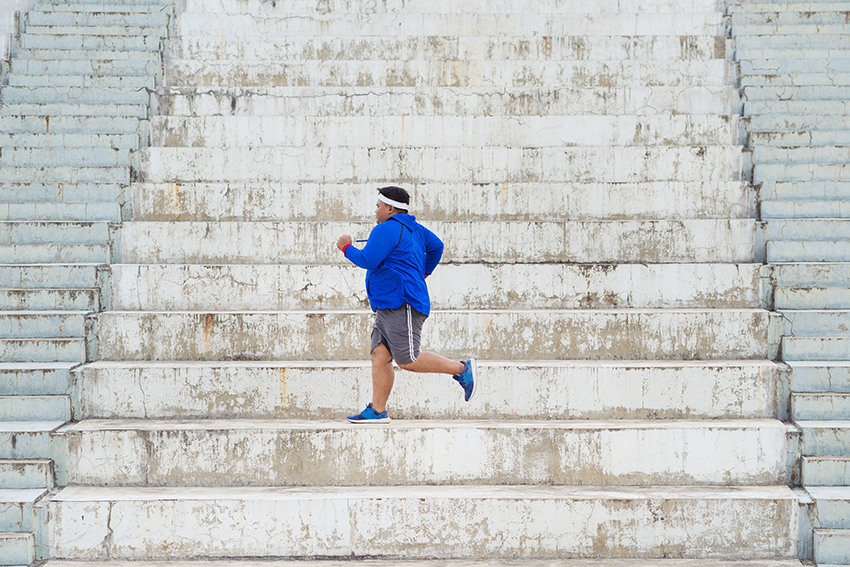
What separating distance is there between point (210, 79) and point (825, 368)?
19.9ft

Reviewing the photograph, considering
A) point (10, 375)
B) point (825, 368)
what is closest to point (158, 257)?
point (10, 375)

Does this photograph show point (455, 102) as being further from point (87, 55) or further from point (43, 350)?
point (43, 350)

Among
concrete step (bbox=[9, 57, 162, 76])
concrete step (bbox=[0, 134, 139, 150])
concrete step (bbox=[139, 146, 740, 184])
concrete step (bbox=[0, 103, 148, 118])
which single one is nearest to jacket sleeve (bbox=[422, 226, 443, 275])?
concrete step (bbox=[139, 146, 740, 184])

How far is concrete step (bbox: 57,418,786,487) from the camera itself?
4.81 meters

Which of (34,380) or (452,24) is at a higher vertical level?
(452,24)

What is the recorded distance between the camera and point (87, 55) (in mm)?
7965

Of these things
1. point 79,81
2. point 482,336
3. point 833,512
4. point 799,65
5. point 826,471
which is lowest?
point 833,512

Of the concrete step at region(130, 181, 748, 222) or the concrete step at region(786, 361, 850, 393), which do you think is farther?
the concrete step at region(130, 181, 748, 222)

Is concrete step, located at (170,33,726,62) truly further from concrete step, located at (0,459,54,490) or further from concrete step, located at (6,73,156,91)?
concrete step, located at (0,459,54,490)

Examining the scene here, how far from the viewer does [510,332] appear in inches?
219

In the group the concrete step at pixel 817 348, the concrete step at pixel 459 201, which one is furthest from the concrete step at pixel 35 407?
the concrete step at pixel 817 348

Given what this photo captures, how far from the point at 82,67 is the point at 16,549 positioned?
16.7 ft

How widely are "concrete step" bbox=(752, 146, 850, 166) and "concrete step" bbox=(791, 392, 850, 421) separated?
2405 mm

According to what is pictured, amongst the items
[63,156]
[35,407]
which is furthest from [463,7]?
[35,407]
